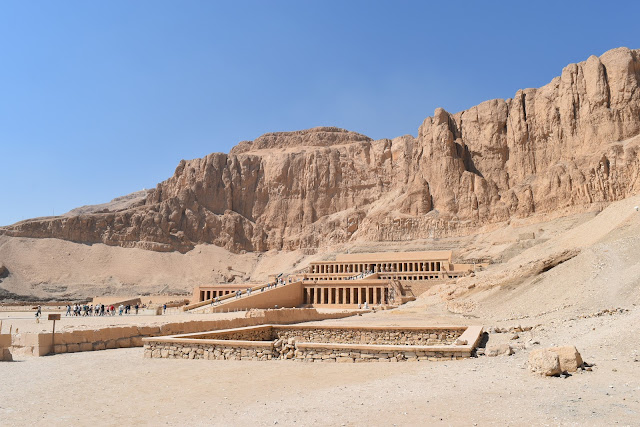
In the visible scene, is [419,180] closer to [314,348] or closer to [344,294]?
[344,294]

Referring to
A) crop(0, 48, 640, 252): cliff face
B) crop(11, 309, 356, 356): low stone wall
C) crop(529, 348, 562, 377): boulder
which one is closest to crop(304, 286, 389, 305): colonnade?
crop(11, 309, 356, 356): low stone wall

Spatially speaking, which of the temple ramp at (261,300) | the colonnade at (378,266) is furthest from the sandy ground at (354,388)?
the colonnade at (378,266)

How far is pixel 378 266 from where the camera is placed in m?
70.7

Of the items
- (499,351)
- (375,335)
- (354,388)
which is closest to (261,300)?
(375,335)

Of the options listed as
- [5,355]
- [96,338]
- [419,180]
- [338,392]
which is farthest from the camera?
[419,180]

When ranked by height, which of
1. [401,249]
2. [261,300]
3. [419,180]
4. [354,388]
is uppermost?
[419,180]

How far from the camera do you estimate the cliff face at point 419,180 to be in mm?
81812

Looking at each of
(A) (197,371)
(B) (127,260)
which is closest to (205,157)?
(B) (127,260)

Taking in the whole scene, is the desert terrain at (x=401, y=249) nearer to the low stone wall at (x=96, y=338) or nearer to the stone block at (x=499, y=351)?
the stone block at (x=499, y=351)

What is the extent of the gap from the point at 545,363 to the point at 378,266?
60933mm

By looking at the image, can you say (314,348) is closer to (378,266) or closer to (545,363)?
(545,363)

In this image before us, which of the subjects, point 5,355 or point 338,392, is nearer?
point 338,392

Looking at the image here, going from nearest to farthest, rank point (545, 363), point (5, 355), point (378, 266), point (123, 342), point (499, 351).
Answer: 1. point (545, 363)
2. point (499, 351)
3. point (5, 355)
4. point (123, 342)
5. point (378, 266)

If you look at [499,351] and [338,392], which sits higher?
[499,351]
